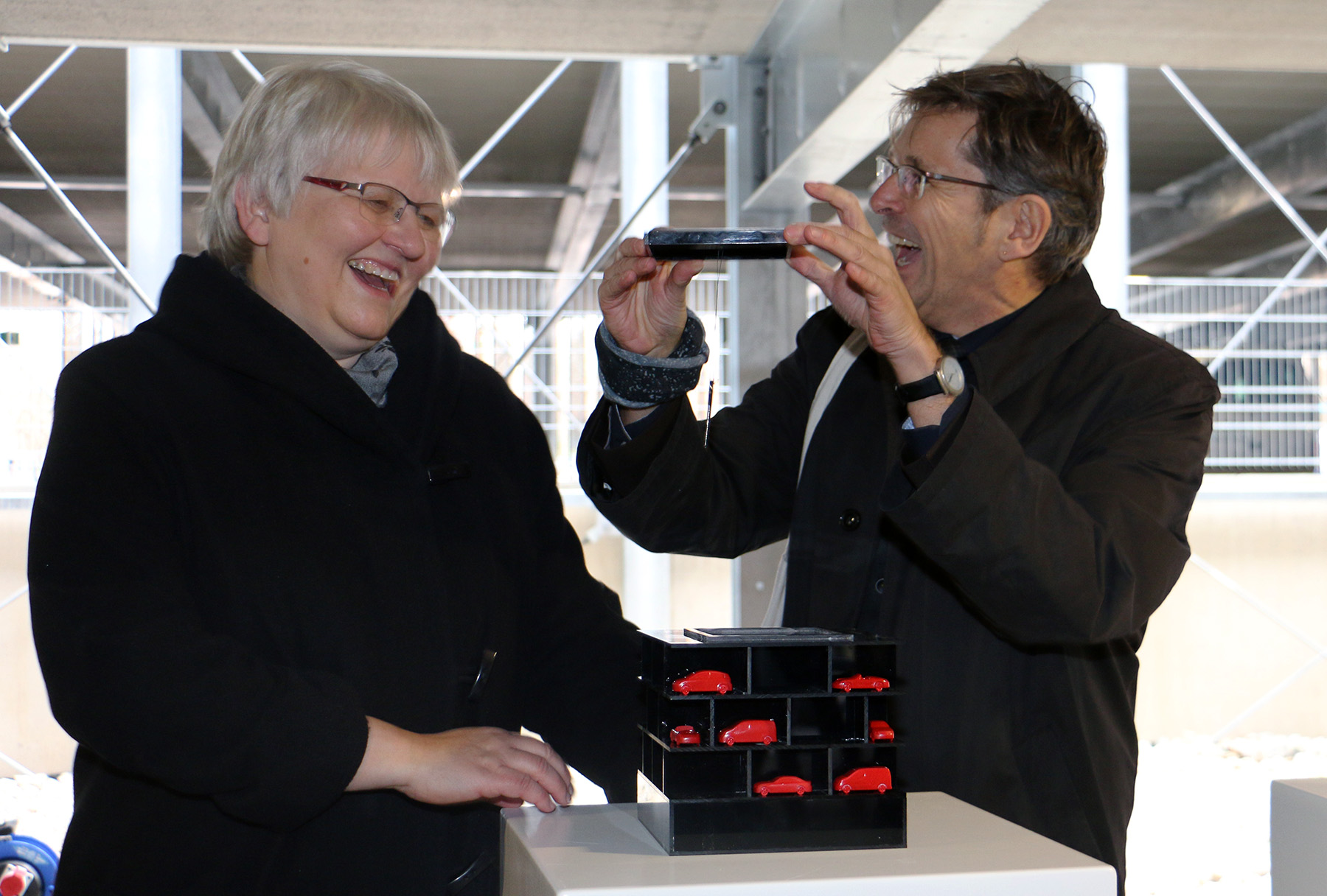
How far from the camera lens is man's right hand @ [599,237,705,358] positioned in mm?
943

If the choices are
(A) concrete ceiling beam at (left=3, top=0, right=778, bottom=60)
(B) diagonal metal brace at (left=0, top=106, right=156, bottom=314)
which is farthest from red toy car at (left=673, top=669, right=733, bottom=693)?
(B) diagonal metal brace at (left=0, top=106, right=156, bottom=314)

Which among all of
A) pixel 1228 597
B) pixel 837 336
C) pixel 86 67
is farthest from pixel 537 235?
pixel 837 336

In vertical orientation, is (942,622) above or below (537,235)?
below

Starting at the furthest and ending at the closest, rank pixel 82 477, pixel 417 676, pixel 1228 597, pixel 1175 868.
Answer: pixel 1228 597, pixel 1175 868, pixel 417 676, pixel 82 477

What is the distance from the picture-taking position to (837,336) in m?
1.21

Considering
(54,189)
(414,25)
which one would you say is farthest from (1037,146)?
(54,189)

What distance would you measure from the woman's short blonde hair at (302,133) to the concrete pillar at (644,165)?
301 cm

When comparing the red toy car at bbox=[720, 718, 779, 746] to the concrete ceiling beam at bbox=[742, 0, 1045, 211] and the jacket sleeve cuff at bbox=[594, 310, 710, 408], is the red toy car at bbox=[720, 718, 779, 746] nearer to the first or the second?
the jacket sleeve cuff at bbox=[594, 310, 710, 408]

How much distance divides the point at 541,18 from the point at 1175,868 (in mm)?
2668

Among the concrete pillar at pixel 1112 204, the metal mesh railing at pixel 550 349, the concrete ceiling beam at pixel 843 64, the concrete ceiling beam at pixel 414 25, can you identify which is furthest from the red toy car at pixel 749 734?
the concrete pillar at pixel 1112 204

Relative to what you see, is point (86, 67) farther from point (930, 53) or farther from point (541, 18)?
point (930, 53)

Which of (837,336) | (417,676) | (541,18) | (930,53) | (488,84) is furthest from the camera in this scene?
(488,84)

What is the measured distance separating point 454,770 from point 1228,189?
7012 mm

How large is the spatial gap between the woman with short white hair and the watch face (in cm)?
36
